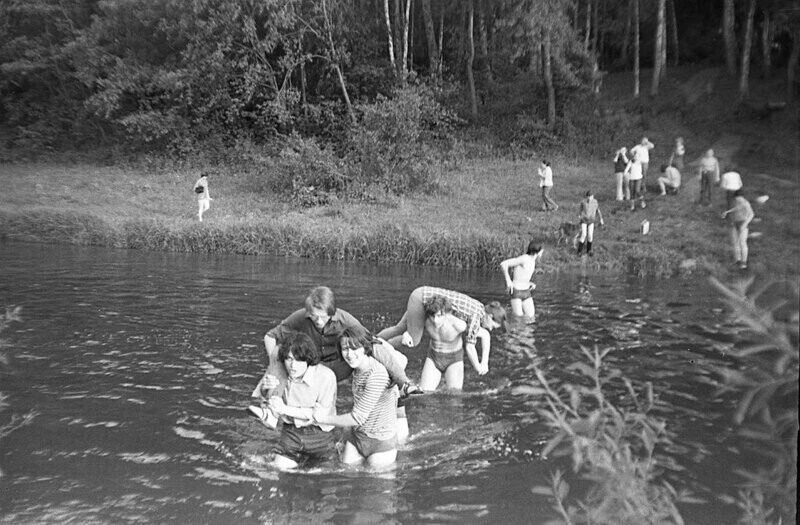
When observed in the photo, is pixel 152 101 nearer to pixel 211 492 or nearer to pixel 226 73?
pixel 226 73

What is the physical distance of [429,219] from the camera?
85.4ft

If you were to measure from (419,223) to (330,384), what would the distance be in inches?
736

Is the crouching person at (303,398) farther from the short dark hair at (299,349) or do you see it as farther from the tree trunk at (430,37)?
the tree trunk at (430,37)

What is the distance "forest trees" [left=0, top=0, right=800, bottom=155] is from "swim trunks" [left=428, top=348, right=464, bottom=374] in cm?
2546

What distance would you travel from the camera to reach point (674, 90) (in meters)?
39.4

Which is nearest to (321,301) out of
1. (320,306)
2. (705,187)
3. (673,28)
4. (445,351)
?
(320,306)

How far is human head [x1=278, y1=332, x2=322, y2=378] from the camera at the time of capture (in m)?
6.27

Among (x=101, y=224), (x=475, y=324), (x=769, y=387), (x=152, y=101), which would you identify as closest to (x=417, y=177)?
(x=101, y=224)

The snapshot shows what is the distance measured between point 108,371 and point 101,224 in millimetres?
16164

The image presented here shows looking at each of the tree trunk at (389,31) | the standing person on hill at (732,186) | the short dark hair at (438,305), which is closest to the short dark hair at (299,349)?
the short dark hair at (438,305)

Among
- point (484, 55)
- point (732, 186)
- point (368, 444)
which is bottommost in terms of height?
point (368, 444)

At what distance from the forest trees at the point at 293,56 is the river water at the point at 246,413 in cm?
2015

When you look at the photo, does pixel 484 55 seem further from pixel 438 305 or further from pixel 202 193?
pixel 438 305

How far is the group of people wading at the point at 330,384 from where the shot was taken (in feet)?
21.0
